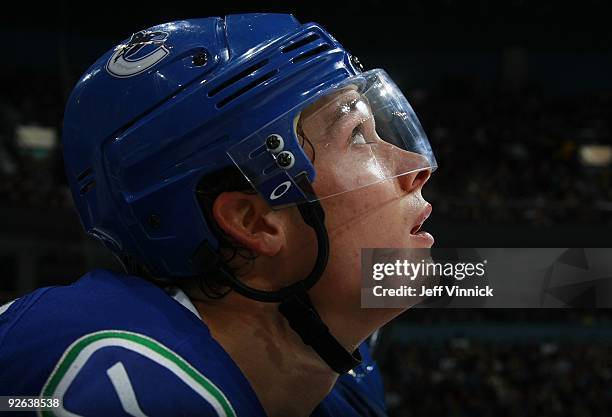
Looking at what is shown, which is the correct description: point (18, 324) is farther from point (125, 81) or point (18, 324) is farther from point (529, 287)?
point (529, 287)

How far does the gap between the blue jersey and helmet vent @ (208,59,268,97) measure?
0.29 meters

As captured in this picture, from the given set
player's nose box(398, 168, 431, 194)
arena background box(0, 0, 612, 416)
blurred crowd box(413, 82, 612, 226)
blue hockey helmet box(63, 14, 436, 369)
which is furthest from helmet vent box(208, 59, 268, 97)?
blurred crowd box(413, 82, 612, 226)

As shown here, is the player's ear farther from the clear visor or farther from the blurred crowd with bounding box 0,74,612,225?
the blurred crowd with bounding box 0,74,612,225

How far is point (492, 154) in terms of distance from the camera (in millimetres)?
9930

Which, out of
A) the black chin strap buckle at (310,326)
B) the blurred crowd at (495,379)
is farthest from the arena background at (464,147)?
the black chin strap buckle at (310,326)

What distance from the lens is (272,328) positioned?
1101mm

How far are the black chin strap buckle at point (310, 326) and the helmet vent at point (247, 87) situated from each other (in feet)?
0.92

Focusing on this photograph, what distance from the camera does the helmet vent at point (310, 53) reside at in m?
1.09

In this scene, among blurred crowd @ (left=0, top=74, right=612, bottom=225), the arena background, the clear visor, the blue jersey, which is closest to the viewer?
the blue jersey

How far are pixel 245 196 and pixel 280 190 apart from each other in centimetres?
6

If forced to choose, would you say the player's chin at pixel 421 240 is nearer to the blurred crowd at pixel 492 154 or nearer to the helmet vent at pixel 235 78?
the helmet vent at pixel 235 78

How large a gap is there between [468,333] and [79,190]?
19.7ft

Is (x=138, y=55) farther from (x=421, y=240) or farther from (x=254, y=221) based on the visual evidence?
(x=421, y=240)

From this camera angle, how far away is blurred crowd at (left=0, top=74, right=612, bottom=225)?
7223 millimetres
